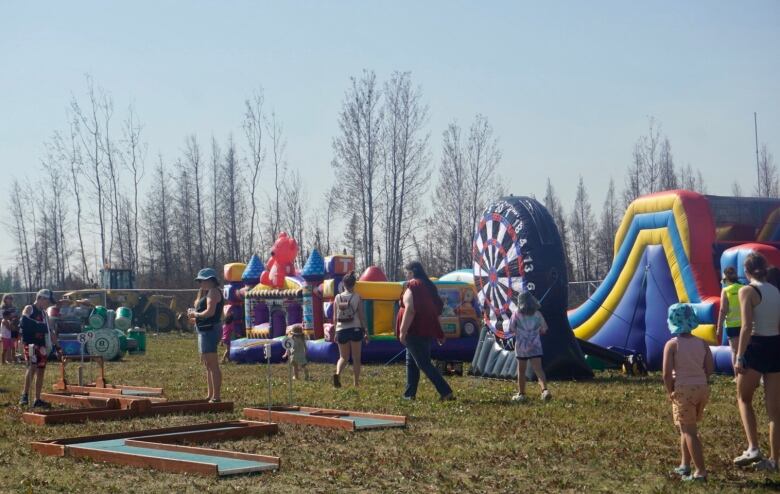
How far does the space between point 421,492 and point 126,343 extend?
21.7 metres

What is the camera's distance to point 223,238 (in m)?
55.6

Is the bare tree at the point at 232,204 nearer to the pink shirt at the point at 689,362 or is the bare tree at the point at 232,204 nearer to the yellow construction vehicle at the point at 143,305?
the yellow construction vehicle at the point at 143,305

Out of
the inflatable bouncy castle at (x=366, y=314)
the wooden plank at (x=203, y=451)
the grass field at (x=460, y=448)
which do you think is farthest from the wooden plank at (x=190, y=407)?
the inflatable bouncy castle at (x=366, y=314)

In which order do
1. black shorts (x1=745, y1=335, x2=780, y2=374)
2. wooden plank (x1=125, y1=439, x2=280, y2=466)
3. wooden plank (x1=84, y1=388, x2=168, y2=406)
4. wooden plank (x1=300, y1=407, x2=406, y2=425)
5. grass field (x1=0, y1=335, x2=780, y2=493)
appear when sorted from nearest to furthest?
grass field (x1=0, y1=335, x2=780, y2=493) → black shorts (x1=745, y1=335, x2=780, y2=374) → wooden plank (x1=125, y1=439, x2=280, y2=466) → wooden plank (x1=300, y1=407, x2=406, y2=425) → wooden plank (x1=84, y1=388, x2=168, y2=406)

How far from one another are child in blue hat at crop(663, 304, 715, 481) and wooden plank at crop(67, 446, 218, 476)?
3.53 meters

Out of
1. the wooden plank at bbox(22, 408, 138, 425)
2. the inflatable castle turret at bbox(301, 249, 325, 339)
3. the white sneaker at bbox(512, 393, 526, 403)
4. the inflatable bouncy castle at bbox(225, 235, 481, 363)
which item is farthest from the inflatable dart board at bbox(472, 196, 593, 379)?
the wooden plank at bbox(22, 408, 138, 425)

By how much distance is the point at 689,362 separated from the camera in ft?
24.8

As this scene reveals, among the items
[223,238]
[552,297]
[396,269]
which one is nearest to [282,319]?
[552,297]

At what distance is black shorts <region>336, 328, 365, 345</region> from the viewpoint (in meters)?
15.6

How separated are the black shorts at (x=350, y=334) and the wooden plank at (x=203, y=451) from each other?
20.7ft

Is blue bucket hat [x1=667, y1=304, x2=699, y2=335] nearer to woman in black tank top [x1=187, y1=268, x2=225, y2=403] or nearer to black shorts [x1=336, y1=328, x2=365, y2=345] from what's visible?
woman in black tank top [x1=187, y1=268, x2=225, y2=403]

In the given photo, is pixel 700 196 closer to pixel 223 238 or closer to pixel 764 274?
pixel 764 274

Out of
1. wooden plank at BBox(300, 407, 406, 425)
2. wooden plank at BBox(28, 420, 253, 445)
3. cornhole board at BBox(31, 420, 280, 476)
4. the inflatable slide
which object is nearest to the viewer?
cornhole board at BBox(31, 420, 280, 476)

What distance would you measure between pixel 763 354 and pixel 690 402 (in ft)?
2.59
